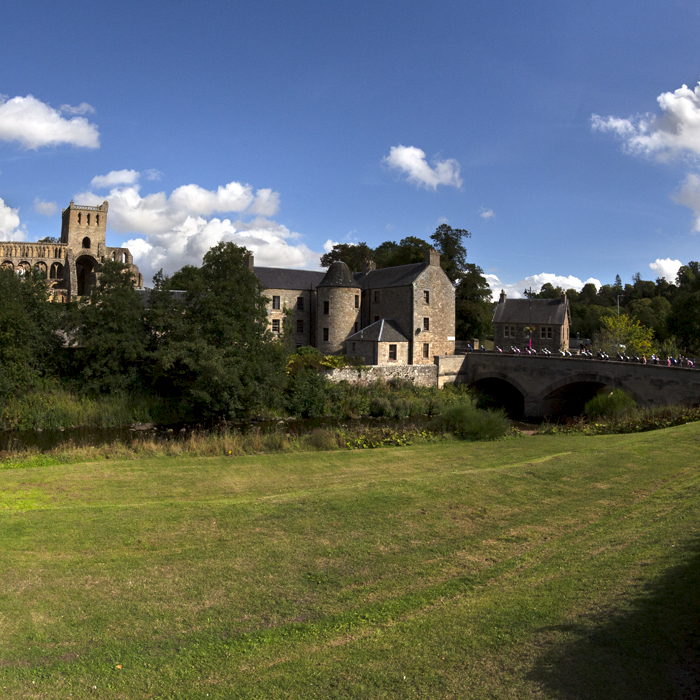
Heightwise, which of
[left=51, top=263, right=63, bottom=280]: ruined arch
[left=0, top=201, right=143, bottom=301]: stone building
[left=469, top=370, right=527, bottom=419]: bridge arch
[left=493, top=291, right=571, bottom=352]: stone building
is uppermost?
[left=0, top=201, right=143, bottom=301]: stone building

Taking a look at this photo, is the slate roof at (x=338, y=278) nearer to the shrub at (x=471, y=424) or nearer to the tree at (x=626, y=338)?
the tree at (x=626, y=338)

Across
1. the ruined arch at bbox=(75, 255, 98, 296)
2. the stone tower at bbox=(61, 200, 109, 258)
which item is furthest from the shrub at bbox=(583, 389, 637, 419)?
the stone tower at bbox=(61, 200, 109, 258)

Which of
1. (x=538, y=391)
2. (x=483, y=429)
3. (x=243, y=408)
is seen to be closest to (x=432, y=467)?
(x=483, y=429)

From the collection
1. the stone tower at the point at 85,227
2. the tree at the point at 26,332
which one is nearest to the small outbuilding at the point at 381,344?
the tree at the point at 26,332

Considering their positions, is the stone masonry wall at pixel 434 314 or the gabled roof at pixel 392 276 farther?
the gabled roof at pixel 392 276

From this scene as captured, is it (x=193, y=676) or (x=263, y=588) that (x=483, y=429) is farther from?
(x=193, y=676)

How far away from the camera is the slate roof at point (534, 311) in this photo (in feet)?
178

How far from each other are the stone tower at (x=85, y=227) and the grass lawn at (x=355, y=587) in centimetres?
7292

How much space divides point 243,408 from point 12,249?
6413 centimetres

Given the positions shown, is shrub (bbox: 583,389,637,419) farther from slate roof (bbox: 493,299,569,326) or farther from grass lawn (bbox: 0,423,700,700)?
slate roof (bbox: 493,299,569,326)

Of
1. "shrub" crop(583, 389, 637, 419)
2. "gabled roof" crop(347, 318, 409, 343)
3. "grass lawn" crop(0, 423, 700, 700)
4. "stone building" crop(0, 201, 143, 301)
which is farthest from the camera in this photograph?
"stone building" crop(0, 201, 143, 301)

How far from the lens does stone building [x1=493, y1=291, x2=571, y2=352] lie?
178 ft

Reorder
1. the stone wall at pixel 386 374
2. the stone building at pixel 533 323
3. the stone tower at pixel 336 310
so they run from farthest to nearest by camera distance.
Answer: the stone building at pixel 533 323 → the stone tower at pixel 336 310 → the stone wall at pixel 386 374

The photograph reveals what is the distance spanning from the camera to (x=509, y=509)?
984cm
